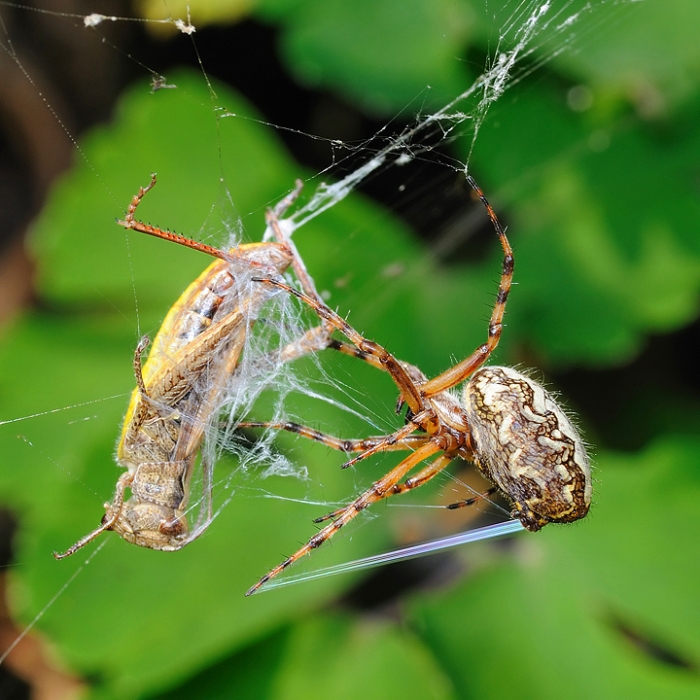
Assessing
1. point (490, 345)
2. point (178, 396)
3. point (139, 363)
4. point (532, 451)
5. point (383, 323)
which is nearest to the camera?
point (139, 363)

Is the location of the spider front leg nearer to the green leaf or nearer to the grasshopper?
the grasshopper

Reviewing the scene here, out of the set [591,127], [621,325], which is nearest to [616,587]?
[621,325]

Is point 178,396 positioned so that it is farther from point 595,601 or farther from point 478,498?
point 595,601

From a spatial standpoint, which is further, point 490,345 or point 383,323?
point 383,323

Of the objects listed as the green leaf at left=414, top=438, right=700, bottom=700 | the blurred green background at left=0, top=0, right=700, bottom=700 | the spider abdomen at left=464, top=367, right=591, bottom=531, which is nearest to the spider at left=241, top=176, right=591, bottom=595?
the spider abdomen at left=464, top=367, right=591, bottom=531

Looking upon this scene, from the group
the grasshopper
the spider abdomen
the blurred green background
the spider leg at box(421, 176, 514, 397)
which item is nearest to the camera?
the grasshopper

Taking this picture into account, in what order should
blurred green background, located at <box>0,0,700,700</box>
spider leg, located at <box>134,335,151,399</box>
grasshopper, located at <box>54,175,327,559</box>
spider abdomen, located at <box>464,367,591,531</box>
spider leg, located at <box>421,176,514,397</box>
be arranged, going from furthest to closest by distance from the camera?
1. blurred green background, located at <box>0,0,700,700</box>
2. spider leg, located at <box>421,176,514,397</box>
3. spider abdomen, located at <box>464,367,591,531</box>
4. grasshopper, located at <box>54,175,327,559</box>
5. spider leg, located at <box>134,335,151,399</box>

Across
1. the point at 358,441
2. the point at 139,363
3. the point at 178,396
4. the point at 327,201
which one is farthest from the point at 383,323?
the point at 139,363
